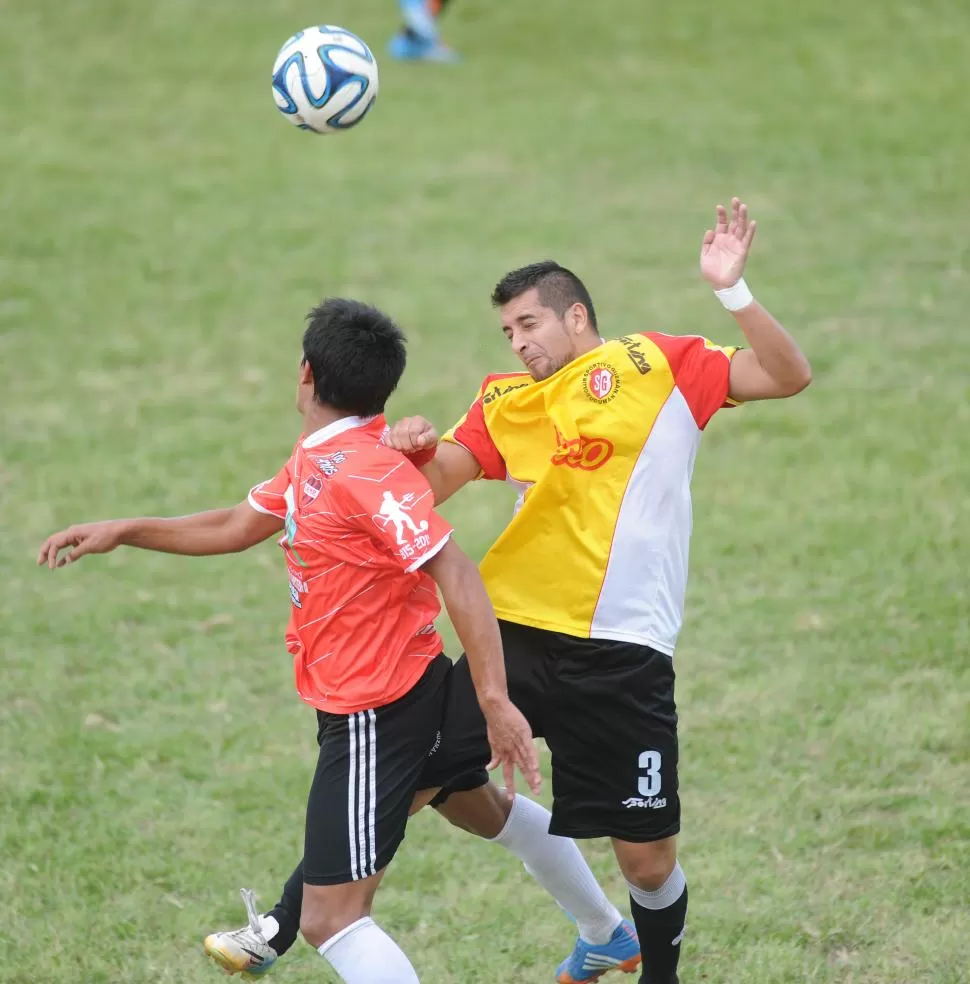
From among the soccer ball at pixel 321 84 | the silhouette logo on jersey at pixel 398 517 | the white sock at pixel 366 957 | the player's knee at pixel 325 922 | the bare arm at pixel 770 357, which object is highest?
the soccer ball at pixel 321 84

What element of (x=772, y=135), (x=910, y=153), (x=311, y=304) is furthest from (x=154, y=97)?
(x=910, y=153)

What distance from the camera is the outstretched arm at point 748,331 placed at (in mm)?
4375

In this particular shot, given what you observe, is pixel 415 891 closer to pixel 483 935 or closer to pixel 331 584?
pixel 483 935

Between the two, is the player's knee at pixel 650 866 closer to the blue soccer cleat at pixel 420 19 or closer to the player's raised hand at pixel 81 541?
the player's raised hand at pixel 81 541

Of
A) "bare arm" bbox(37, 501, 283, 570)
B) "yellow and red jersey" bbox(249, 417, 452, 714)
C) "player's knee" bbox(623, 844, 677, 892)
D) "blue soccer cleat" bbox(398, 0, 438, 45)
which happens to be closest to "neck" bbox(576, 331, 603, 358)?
"yellow and red jersey" bbox(249, 417, 452, 714)

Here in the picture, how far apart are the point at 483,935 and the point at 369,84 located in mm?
3608

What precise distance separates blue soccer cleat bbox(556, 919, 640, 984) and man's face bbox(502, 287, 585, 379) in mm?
1929

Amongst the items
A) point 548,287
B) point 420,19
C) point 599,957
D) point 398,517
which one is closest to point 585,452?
point 548,287

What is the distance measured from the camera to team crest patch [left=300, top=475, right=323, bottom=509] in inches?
171

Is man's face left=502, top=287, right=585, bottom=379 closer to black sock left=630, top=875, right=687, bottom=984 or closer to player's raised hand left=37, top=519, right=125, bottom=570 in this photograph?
player's raised hand left=37, top=519, right=125, bottom=570

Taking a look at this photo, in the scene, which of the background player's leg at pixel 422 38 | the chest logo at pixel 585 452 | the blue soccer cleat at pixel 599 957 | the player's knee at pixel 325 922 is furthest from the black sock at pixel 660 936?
the background player's leg at pixel 422 38

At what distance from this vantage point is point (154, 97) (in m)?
16.7

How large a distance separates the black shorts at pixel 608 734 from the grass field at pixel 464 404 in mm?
→ 864

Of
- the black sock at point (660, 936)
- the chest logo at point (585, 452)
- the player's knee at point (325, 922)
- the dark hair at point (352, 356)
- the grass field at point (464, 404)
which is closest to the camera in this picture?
A: the player's knee at point (325, 922)
